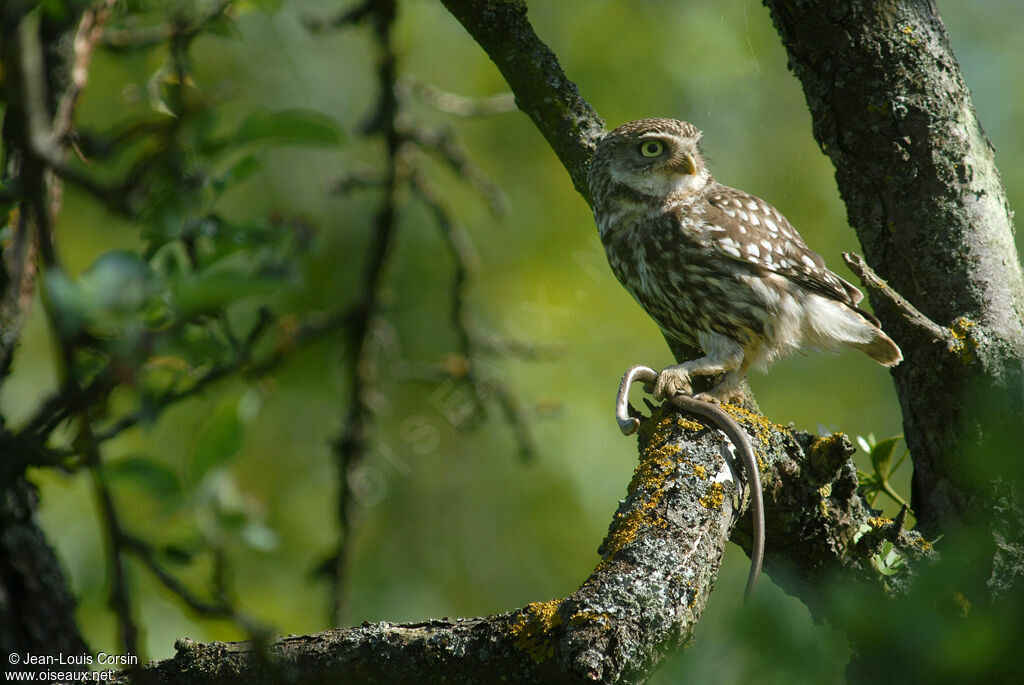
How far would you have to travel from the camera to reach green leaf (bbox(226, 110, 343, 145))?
3.17 feet

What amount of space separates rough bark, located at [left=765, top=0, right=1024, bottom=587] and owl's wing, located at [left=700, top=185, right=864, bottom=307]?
408 millimetres

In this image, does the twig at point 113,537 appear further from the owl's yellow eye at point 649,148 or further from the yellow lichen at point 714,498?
the owl's yellow eye at point 649,148

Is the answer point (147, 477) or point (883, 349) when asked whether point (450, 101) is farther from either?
point (147, 477)

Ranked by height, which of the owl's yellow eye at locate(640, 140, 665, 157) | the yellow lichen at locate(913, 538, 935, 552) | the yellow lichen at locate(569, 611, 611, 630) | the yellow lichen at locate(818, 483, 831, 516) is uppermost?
the owl's yellow eye at locate(640, 140, 665, 157)

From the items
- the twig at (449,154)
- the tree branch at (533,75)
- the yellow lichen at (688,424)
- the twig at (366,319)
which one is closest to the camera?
the yellow lichen at (688,424)

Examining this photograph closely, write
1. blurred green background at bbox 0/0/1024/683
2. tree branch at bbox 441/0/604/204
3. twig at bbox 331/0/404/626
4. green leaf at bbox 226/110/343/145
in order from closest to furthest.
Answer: green leaf at bbox 226/110/343/145 < tree branch at bbox 441/0/604/204 < twig at bbox 331/0/404/626 < blurred green background at bbox 0/0/1024/683

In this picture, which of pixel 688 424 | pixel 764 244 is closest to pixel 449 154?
pixel 764 244

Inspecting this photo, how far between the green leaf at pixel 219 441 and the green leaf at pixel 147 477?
0.12 feet

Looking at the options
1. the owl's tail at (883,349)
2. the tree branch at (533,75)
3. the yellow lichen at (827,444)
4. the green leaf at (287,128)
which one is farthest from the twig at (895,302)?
the green leaf at (287,128)

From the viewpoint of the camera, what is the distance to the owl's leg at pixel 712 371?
2406mm

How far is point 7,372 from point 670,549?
1.60 metres

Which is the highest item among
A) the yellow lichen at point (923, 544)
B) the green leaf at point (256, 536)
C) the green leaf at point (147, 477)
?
the yellow lichen at point (923, 544)

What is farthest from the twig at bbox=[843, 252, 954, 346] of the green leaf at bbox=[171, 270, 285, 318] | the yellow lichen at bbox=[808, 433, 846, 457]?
the green leaf at bbox=[171, 270, 285, 318]

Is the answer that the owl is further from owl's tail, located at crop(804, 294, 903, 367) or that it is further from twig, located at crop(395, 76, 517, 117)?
twig, located at crop(395, 76, 517, 117)
